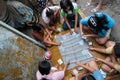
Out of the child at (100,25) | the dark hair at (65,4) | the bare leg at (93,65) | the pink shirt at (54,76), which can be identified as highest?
the dark hair at (65,4)

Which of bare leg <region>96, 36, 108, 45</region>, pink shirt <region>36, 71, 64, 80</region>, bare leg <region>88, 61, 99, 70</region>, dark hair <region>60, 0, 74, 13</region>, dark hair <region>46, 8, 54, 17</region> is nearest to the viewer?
pink shirt <region>36, 71, 64, 80</region>

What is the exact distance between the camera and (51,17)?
6.63 meters

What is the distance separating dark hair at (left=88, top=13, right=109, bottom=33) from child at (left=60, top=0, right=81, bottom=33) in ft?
2.30

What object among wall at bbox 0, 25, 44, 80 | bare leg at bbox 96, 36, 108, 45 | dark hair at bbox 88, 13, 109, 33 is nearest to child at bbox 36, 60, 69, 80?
wall at bbox 0, 25, 44, 80

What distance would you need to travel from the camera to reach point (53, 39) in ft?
21.6

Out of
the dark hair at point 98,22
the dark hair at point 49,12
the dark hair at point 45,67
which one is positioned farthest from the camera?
the dark hair at point 49,12

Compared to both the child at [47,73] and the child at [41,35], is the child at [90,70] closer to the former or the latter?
the child at [47,73]

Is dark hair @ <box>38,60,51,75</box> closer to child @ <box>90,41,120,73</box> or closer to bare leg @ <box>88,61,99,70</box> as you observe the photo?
bare leg @ <box>88,61,99,70</box>

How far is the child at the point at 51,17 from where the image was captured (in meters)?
6.50

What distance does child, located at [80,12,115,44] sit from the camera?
5582 mm

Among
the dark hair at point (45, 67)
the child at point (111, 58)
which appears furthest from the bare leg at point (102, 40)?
the dark hair at point (45, 67)

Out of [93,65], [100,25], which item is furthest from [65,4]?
[93,65]

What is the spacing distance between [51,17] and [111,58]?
194cm

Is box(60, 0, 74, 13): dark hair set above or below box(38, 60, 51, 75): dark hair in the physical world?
above
